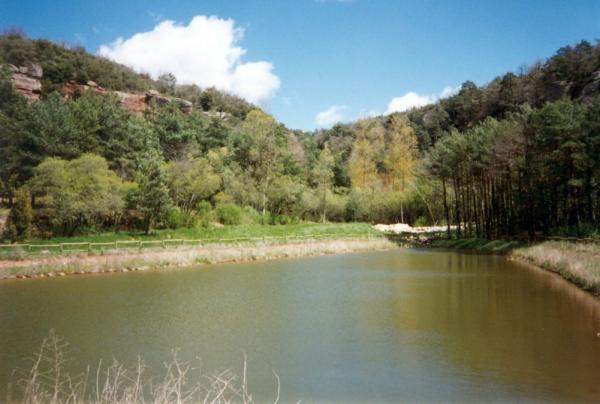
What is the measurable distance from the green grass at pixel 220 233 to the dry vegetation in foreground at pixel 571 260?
18857mm

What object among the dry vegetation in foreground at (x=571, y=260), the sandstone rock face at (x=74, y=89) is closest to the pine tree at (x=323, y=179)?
the dry vegetation in foreground at (x=571, y=260)

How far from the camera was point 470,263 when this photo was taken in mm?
26406

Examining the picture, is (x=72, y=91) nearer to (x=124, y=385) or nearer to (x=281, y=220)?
(x=281, y=220)

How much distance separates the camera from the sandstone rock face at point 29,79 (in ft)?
184

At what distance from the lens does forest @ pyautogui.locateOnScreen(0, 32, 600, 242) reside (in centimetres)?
2973

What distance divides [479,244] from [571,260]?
1606 cm

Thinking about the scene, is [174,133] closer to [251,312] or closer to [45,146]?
[45,146]

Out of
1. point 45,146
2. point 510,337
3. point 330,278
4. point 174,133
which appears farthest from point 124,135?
point 510,337

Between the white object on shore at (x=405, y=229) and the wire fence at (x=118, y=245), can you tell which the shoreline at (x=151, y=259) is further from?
the white object on shore at (x=405, y=229)

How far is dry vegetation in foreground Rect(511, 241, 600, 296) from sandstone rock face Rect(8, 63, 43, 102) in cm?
5589

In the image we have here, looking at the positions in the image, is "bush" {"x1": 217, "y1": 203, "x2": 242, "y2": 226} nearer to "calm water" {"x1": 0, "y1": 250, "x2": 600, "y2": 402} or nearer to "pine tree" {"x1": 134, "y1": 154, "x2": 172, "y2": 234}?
"pine tree" {"x1": 134, "y1": 154, "x2": 172, "y2": 234}

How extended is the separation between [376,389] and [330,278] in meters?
13.7

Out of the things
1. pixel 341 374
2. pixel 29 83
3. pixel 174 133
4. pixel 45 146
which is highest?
pixel 29 83

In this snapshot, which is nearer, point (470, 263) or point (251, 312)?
point (251, 312)
